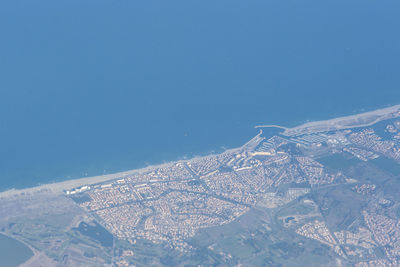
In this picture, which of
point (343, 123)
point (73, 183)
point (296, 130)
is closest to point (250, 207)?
point (296, 130)

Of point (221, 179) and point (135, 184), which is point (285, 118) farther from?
point (135, 184)

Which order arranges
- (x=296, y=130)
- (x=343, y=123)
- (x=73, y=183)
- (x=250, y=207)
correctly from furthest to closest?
(x=343, y=123) → (x=296, y=130) → (x=73, y=183) → (x=250, y=207)

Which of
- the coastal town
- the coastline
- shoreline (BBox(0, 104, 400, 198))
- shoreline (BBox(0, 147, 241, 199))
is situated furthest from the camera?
the coastline

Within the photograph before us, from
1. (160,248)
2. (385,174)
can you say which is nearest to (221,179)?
(160,248)

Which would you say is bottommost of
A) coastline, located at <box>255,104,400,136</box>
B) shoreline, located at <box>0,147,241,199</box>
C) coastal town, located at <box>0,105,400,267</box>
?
coastal town, located at <box>0,105,400,267</box>

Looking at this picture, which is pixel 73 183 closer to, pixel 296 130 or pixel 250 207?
pixel 250 207

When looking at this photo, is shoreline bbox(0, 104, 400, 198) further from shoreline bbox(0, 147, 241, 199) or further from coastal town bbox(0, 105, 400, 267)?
coastal town bbox(0, 105, 400, 267)

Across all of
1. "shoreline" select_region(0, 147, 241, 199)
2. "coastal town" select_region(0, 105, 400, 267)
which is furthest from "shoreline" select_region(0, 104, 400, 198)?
"coastal town" select_region(0, 105, 400, 267)
